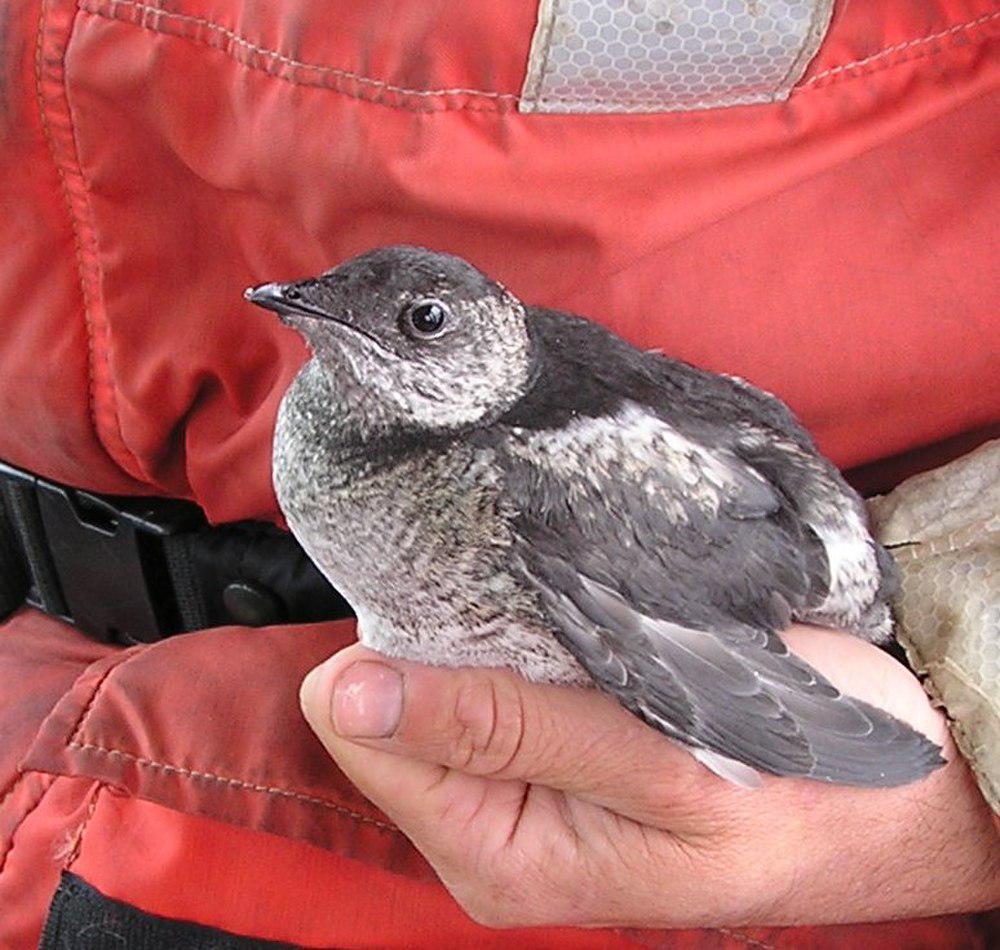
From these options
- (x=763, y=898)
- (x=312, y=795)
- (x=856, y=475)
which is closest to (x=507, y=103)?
(x=856, y=475)

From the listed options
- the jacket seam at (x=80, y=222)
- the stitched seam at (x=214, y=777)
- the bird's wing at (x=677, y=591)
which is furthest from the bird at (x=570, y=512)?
the jacket seam at (x=80, y=222)

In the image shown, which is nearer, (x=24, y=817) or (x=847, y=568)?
(x=847, y=568)

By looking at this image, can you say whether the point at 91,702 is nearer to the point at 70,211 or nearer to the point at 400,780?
the point at 400,780

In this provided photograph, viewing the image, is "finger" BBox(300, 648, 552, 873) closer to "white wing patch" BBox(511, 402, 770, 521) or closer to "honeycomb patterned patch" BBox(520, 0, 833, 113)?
"white wing patch" BBox(511, 402, 770, 521)

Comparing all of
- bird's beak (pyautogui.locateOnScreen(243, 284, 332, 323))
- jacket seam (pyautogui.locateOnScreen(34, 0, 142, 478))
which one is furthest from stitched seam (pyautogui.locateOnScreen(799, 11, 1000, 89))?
jacket seam (pyautogui.locateOnScreen(34, 0, 142, 478))

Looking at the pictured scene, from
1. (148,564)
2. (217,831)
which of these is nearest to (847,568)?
(217,831)

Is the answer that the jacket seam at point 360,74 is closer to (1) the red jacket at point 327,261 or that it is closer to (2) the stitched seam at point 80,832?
(1) the red jacket at point 327,261
